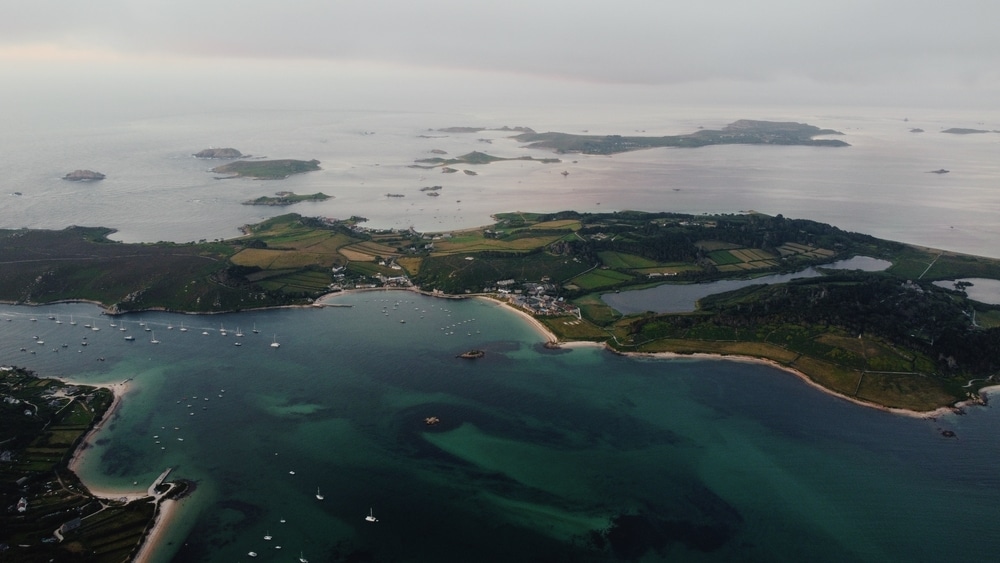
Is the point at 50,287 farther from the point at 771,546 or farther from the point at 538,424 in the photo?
the point at 771,546

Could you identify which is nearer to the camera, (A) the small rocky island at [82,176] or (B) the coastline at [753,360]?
(B) the coastline at [753,360]

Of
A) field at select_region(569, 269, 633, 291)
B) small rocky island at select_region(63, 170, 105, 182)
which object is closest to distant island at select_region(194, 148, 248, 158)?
small rocky island at select_region(63, 170, 105, 182)

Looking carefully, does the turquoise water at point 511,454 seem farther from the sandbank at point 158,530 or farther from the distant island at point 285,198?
the distant island at point 285,198

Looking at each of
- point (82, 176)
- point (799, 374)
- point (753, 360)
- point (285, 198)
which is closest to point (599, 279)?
point (753, 360)

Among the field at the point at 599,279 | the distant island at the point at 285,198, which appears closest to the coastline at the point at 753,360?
the field at the point at 599,279

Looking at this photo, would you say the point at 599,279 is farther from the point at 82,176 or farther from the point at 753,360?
the point at 82,176

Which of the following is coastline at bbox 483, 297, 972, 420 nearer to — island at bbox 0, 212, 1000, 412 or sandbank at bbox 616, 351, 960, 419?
sandbank at bbox 616, 351, 960, 419
